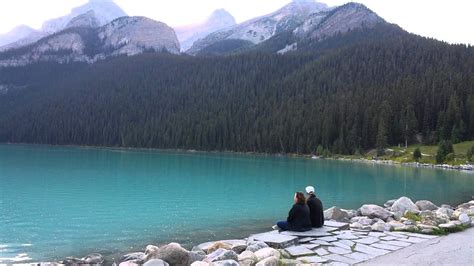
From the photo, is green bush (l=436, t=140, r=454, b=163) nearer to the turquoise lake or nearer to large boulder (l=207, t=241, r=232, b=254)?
the turquoise lake

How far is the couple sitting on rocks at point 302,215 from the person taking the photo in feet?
59.2

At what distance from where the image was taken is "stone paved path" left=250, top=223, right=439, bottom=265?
14595mm

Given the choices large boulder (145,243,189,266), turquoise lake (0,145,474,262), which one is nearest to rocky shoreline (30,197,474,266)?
large boulder (145,243,189,266)

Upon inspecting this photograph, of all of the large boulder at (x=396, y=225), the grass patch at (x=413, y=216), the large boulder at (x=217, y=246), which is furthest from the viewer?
the grass patch at (x=413, y=216)

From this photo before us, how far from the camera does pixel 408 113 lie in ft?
423

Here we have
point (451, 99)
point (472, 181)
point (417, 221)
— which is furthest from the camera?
point (451, 99)

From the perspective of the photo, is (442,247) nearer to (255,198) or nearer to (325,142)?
(255,198)

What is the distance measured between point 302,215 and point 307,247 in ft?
7.87

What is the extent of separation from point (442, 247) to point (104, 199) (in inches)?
1106

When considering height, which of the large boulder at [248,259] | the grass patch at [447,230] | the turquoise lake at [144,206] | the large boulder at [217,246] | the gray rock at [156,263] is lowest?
the turquoise lake at [144,206]

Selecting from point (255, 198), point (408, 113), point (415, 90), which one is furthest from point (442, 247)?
point (415, 90)

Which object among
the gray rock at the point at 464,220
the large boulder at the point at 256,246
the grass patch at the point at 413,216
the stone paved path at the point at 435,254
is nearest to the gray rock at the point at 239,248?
the large boulder at the point at 256,246

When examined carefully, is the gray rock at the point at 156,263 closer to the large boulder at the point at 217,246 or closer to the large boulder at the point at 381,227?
the large boulder at the point at 217,246

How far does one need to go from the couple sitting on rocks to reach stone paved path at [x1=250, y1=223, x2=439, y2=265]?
0.36 meters
